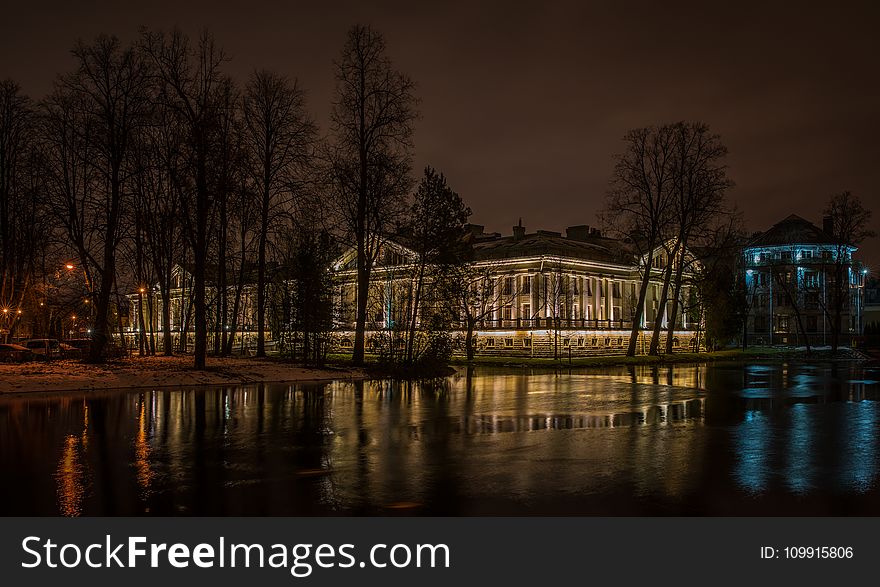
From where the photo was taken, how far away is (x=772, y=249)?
10625 centimetres

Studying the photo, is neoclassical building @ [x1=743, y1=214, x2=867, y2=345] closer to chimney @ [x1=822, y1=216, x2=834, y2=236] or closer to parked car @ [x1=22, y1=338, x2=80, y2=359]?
chimney @ [x1=822, y1=216, x2=834, y2=236]

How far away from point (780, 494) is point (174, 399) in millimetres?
19586

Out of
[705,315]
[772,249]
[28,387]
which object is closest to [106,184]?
[28,387]

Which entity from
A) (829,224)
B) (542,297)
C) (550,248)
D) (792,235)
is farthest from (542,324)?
(792,235)

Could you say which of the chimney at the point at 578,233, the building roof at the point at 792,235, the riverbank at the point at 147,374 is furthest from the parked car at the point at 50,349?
the building roof at the point at 792,235

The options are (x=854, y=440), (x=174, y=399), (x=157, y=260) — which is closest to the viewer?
(x=854, y=440)

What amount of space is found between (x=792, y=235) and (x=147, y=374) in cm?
9383

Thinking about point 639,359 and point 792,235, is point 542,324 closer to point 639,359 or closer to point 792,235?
point 639,359

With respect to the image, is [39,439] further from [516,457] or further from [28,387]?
[28,387]

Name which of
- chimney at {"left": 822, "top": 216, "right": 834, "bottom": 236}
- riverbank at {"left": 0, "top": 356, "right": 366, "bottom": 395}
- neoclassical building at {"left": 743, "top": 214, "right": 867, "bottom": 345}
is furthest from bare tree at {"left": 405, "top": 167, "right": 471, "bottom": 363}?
neoclassical building at {"left": 743, "top": 214, "right": 867, "bottom": 345}

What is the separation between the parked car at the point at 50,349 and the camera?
147 feet

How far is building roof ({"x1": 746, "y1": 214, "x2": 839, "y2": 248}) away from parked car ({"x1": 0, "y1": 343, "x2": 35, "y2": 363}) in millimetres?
86798

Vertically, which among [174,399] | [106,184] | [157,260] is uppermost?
[106,184]

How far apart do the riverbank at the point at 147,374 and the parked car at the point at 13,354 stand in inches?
276
